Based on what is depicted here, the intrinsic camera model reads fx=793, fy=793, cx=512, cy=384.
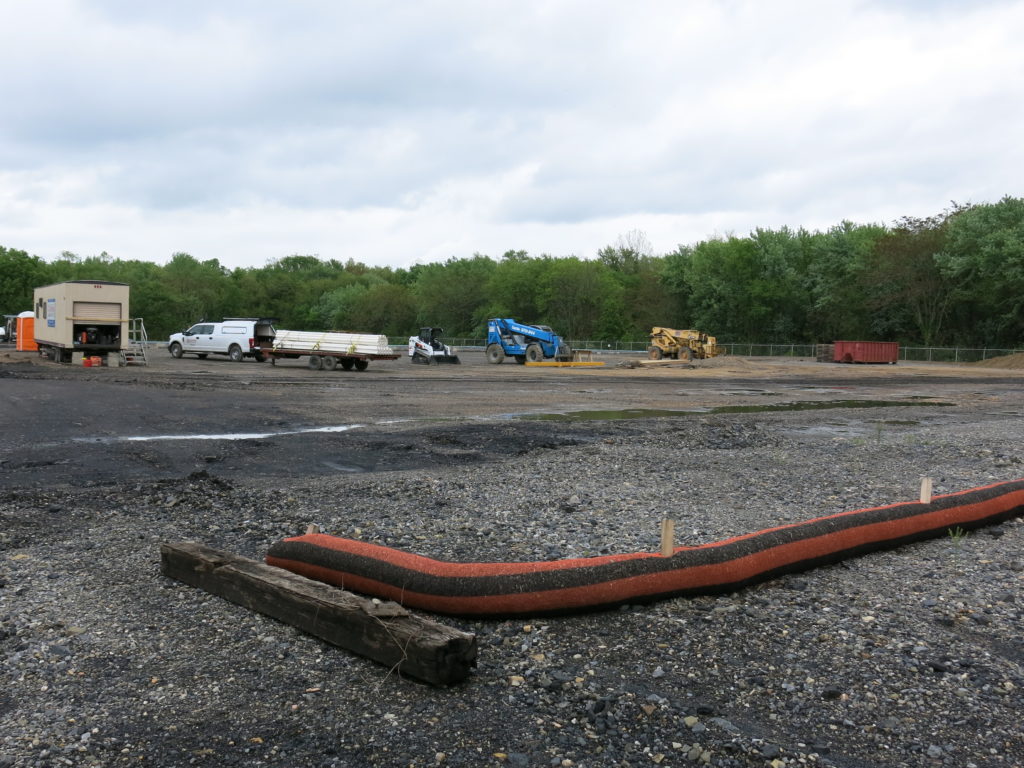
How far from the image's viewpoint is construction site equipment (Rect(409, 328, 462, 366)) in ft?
139

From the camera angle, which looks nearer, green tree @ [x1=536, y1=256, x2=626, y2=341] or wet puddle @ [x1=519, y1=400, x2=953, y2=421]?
wet puddle @ [x1=519, y1=400, x2=953, y2=421]

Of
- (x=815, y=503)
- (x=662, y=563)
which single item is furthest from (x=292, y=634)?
(x=815, y=503)

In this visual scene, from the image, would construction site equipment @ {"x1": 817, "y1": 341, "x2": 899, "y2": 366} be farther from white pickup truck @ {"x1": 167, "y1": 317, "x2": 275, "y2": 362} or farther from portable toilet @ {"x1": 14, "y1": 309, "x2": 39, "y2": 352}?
portable toilet @ {"x1": 14, "y1": 309, "x2": 39, "y2": 352}

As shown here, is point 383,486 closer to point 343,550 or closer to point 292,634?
point 343,550

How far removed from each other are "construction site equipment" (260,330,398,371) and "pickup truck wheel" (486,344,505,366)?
9.43 metres

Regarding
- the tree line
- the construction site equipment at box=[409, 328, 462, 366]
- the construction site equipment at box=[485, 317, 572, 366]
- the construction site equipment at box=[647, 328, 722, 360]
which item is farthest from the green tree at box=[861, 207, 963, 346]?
the construction site equipment at box=[409, 328, 462, 366]

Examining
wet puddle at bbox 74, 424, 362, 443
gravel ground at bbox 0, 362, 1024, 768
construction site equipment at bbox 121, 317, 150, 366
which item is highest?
construction site equipment at bbox 121, 317, 150, 366

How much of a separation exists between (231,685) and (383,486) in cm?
479

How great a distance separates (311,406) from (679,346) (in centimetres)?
3335

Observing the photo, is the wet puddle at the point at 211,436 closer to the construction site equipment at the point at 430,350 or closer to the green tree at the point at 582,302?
the construction site equipment at the point at 430,350

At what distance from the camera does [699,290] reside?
259 feet

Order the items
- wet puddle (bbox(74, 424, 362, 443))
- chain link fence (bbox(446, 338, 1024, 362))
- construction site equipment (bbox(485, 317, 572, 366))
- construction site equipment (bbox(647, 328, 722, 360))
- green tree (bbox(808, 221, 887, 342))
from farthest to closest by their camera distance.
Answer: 1. green tree (bbox(808, 221, 887, 342))
2. chain link fence (bbox(446, 338, 1024, 362))
3. construction site equipment (bbox(647, 328, 722, 360))
4. construction site equipment (bbox(485, 317, 572, 366))
5. wet puddle (bbox(74, 424, 362, 443))

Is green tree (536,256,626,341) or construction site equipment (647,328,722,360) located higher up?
Answer: green tree (536,256,626,341)

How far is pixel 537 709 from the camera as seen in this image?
380 centimetres
